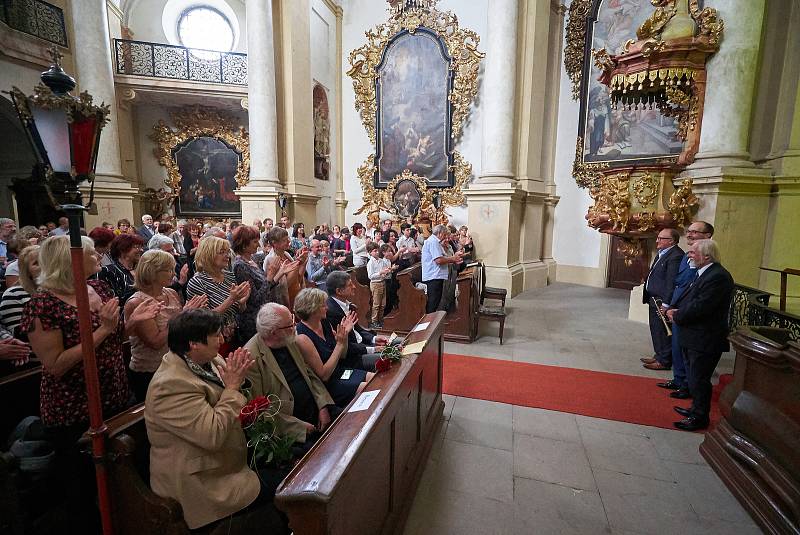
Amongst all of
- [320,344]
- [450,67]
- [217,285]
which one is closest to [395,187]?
[450,67]

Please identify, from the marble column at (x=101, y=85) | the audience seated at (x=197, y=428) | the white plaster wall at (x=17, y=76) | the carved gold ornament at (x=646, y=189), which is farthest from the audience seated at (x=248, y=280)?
the white plaster wall at (x=17, y=76)

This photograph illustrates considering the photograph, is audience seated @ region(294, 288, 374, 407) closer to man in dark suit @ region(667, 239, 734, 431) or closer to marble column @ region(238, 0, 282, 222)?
man in dark suit @ region(667, 239, 734, 431)

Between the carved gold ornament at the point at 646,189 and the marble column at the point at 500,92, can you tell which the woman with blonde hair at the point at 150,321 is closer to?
the carved gold ornament at the point at 646,189

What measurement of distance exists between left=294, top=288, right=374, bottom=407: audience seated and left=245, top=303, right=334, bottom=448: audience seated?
0.22 feet

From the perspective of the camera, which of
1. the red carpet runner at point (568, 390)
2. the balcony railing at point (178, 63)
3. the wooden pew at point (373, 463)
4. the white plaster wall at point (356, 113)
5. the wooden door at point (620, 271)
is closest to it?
the wooden pew at point (373, 463)

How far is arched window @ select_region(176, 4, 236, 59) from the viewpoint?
494 inches

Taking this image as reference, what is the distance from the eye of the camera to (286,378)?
2.43 meters

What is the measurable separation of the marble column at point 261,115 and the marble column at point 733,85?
809 centimetres

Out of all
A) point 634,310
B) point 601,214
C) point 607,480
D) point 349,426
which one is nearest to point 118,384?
point 349,426

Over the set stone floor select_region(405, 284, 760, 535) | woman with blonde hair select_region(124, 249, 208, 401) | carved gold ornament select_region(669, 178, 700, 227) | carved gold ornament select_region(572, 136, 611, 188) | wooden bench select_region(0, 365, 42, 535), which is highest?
carved gold ornament select_region(572, 136, 611, 188)

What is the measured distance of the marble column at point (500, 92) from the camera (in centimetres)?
822

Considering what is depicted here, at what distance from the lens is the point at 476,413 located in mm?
Answer: 3736

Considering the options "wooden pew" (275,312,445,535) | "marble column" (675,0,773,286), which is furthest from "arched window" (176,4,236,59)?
"wooden pew" (275,312,445,535)

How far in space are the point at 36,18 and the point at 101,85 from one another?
141 cm
